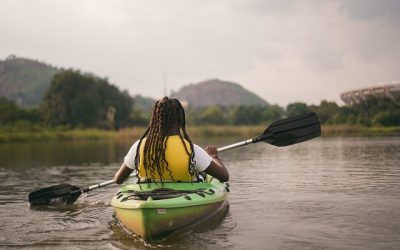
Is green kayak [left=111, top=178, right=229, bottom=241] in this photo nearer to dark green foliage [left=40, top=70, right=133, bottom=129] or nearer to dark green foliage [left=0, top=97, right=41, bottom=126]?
dark green foliage [left=0, top=97, right=41, bottom=126]

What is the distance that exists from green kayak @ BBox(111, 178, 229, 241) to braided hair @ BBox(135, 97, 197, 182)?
0.81 ft

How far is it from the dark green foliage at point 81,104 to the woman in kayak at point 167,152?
50.1 m

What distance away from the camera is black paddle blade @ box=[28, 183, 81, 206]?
838cm

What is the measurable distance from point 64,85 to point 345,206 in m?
53.9

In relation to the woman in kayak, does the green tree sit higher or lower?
higher

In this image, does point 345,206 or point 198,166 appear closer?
point 198,166

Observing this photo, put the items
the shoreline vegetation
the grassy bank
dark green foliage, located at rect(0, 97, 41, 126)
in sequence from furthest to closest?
dark green foliage, located at rect(0, 97, 41, 126)
the shoreline vegetation
the grassy bank

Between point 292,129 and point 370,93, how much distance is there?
16086mm

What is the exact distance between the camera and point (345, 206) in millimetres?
7234

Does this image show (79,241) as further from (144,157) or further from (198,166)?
(198,166)

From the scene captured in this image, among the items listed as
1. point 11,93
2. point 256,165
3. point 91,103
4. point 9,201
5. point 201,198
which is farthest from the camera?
point 11,93

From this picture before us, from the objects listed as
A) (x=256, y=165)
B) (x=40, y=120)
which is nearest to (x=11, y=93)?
(x=40, y=120)

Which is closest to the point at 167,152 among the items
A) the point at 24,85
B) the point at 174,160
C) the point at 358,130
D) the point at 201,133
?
the point at 174,160

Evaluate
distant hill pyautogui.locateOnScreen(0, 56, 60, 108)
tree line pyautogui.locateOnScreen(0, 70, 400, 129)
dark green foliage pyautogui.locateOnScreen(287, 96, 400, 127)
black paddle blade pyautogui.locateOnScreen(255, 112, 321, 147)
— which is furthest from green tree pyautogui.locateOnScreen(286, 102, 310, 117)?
distant hill pyautogui.locateOnScreen(0, 56, 60, 108)
